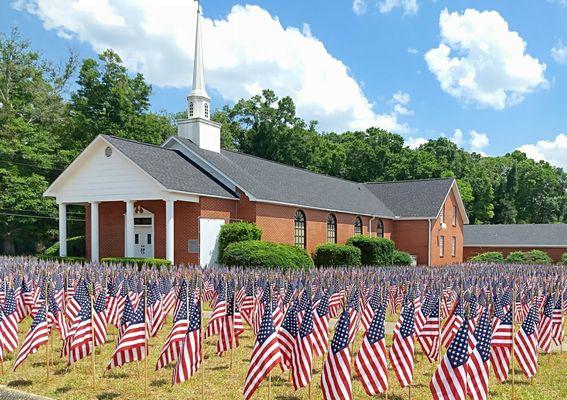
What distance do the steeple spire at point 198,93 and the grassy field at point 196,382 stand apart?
23.8 metres

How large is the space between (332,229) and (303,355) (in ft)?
89.8

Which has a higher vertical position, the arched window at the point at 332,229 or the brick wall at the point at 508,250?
the arched window at the point at 332,229

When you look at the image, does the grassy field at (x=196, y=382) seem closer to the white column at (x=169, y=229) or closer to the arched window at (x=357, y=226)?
the white column at (x=169, y=229)

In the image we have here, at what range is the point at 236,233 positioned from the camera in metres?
25.2

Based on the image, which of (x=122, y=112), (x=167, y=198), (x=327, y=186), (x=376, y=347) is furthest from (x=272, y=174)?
(x=376, y=347)

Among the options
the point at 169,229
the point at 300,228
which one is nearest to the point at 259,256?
the point at 169,229

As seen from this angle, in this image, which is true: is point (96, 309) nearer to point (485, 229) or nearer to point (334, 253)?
point (334, 253)

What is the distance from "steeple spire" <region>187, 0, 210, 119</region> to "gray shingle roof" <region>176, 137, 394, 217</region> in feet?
8.95

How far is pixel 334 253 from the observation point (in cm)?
2995

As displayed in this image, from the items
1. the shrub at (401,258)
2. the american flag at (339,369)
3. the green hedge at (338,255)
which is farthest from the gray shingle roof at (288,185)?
A: the american flag at (339,369)

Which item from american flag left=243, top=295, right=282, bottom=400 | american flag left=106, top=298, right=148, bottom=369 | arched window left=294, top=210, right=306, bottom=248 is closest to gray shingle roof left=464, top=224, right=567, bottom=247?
arched window left=294, top=210, right=306, bottom=248

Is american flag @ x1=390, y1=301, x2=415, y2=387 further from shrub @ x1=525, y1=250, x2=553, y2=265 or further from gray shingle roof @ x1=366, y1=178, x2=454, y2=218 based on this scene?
shrub @ x1=525, y1=250, x2=553, y2=265

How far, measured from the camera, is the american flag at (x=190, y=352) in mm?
7496

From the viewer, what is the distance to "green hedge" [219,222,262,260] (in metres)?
25.2
